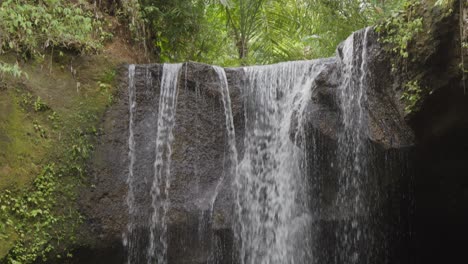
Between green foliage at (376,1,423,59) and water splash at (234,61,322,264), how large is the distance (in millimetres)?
1343

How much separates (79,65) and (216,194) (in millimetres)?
2924

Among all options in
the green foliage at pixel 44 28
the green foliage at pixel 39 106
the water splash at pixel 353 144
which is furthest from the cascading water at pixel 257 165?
the green foliage at pixel 39 106

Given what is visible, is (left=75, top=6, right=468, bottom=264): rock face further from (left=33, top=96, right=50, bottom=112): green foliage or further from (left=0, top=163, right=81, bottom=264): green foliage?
(left=33, top=96, right=50, bottom=112): green foliage

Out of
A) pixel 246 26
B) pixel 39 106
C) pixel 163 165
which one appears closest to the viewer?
pixel 39 106

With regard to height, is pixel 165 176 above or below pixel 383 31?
below

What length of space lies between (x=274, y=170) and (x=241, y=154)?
0.57 meters

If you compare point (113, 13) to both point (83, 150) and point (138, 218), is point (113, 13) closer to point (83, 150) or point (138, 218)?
point (83, 150)

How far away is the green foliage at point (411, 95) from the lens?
5203mm

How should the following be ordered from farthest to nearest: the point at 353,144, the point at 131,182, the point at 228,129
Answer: the point at 228,129, the point at 131,182, the point at 353,144

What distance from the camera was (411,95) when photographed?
17.2ft

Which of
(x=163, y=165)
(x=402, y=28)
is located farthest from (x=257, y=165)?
(x=402, y=28)

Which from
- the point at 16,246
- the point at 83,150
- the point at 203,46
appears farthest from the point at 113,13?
the point at 16,246

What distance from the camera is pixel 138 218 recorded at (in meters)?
6.34

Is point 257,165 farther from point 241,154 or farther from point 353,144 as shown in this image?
point 353,144
